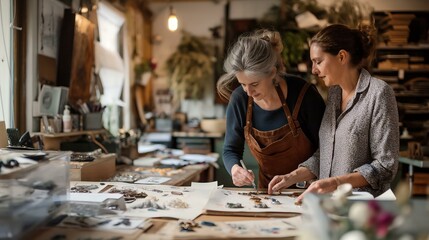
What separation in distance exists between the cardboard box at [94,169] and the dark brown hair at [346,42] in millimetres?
1447

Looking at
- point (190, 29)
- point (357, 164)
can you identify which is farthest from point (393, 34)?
point (357, 164)

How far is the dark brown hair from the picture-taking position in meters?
2.16

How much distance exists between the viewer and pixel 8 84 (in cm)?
303

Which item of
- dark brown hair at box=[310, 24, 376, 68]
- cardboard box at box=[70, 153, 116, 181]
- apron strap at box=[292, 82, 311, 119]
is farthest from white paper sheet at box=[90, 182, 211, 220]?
dark brown hair at box=[310, 24, 376, 68]

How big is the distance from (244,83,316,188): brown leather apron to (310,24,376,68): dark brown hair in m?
0.34

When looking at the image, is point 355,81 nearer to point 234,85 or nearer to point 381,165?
point 381,165

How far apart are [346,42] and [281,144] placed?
0.63 m

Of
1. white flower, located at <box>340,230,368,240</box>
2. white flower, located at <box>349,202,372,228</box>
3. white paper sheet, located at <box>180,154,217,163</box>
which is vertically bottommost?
white paper sheet, located at <box>180,154,217,163</box>

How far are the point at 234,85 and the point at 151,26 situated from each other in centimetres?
434

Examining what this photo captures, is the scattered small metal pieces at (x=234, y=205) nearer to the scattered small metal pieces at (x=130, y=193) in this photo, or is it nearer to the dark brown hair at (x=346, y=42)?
the scattered small metal pieces at (x=130, y=193)

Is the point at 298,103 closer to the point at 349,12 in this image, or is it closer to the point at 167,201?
the point at 167,201

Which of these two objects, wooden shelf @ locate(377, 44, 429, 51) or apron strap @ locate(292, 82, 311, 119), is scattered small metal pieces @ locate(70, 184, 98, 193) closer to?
apron strap @ locate(292, 82, 311, 119)

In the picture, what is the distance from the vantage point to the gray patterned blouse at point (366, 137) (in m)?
1.95

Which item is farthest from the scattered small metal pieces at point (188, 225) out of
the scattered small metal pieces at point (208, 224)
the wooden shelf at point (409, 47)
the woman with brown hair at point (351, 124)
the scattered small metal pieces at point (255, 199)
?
the wooden shelf at point (409, 47)
